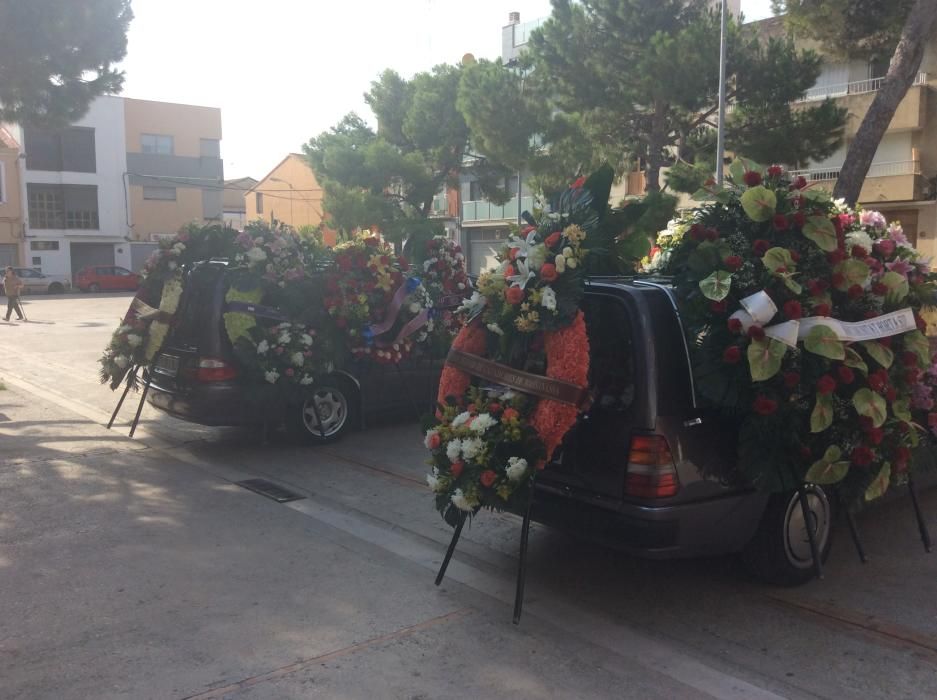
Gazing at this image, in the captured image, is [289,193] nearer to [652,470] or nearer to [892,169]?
[892,169]

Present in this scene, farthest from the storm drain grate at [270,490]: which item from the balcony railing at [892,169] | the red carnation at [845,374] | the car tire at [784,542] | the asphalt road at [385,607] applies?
the balcony railing at [892,169]

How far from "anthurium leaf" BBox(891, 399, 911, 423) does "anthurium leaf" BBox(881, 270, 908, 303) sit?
1.89ft

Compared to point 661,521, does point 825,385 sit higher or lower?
higher

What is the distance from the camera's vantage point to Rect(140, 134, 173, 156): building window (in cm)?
5522

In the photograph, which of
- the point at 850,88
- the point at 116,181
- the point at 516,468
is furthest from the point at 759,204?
the point at 116,181

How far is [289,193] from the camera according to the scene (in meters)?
60.3

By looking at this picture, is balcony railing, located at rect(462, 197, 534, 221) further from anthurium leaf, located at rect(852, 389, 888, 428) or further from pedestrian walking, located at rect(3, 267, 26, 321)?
anthurium leaf, located at rect(852, 389, 888, 428)

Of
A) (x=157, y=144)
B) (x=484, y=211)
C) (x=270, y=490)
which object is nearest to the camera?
(x=270, y=490)

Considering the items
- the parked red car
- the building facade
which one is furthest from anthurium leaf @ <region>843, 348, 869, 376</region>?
the building facade

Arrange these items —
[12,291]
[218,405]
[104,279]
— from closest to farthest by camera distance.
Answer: [218,405], [12,291], [104,279]

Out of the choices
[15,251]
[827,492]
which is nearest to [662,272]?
[827,492]

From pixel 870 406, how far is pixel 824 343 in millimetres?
463

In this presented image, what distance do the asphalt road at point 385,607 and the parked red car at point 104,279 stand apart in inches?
1681

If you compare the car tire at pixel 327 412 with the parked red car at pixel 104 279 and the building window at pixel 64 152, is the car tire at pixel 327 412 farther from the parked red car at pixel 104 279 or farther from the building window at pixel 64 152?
the building window at pixel 64 152
